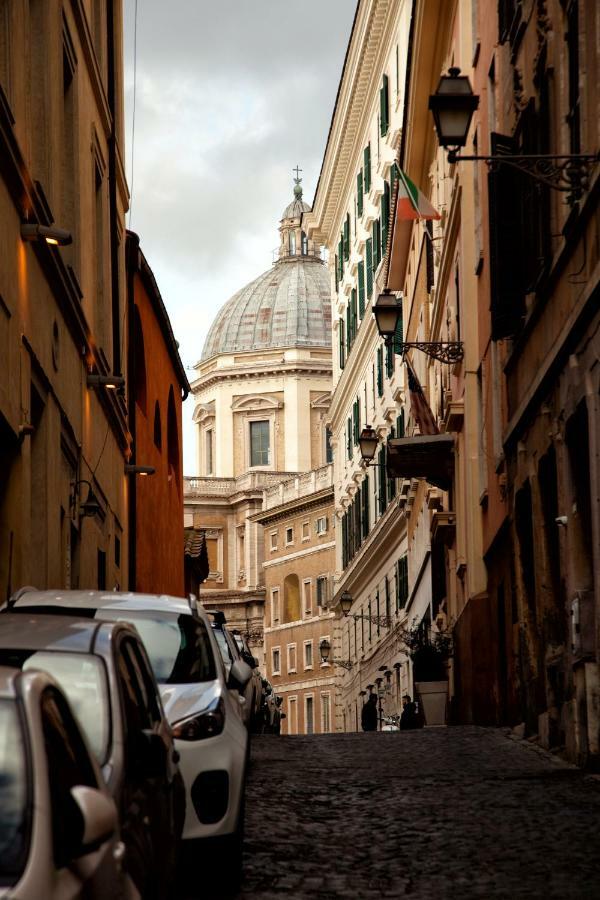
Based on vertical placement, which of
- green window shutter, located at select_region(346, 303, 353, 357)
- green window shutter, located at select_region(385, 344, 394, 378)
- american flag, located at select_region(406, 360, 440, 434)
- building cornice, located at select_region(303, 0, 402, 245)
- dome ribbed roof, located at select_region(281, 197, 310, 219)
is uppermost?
dome ribbed roof, located at select_region(281, 197, 310, 219)

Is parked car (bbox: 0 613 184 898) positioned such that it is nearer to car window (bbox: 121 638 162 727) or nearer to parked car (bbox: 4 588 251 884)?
A: car window (bbox: 121 638 162 727)

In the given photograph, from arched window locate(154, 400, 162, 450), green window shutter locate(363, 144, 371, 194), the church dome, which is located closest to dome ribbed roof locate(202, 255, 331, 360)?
the church dome

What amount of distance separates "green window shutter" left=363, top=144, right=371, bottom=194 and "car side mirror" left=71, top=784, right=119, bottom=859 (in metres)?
49.7

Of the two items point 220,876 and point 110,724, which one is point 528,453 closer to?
point 220,876

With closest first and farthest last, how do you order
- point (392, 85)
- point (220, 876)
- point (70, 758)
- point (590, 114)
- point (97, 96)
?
point (70, 758)
point (220, 876)
point (590, 114)
point (97, 96)
point (392, 85)

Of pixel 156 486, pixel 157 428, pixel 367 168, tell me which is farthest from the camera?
pixel 367 168

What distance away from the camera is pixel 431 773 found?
16.8 meters

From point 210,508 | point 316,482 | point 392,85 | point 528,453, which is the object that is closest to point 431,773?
point 528,453

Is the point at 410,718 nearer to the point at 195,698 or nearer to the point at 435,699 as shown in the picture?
the point at 435,699

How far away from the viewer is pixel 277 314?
127m

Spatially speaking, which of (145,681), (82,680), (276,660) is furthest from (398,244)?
(276,660)

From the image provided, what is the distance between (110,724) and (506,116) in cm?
1619

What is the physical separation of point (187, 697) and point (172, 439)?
107 feet

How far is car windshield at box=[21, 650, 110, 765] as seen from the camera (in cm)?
723
